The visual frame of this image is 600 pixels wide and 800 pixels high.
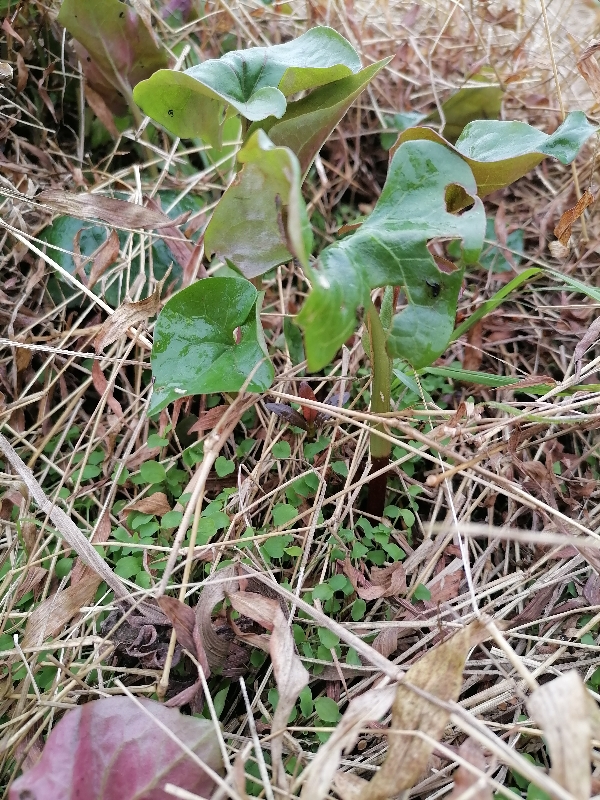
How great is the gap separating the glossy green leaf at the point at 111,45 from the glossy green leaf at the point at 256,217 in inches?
26.6

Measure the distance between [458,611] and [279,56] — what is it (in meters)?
0.81

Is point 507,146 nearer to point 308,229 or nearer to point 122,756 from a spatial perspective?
point 308,229

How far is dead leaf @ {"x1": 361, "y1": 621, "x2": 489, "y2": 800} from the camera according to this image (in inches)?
21.6

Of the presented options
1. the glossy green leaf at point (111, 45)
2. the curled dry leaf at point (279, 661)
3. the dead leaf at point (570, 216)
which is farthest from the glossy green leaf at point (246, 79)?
the curled dry leaf at point (279, 661)

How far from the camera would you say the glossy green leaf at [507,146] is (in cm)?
73

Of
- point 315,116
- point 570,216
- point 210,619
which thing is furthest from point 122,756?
point 570,216

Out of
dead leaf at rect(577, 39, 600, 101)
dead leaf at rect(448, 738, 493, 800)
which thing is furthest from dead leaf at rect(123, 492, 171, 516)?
dead leaf at rect(577, 39, 600, 101)

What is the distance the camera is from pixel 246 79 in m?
0.81

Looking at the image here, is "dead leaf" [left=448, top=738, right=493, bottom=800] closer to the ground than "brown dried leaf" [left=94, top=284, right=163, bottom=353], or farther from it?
closer to the ground

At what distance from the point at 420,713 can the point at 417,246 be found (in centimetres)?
49

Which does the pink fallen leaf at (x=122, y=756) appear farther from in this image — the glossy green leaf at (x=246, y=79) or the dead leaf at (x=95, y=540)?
the glossy green leaf at (x=246, y=79)

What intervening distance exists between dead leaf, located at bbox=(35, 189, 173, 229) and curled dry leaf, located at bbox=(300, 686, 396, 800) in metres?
0.78

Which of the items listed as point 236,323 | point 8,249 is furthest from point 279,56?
point 8,249

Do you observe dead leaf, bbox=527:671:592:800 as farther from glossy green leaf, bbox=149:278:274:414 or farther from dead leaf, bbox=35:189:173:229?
dead leaf, bbox=35:189:173:229
